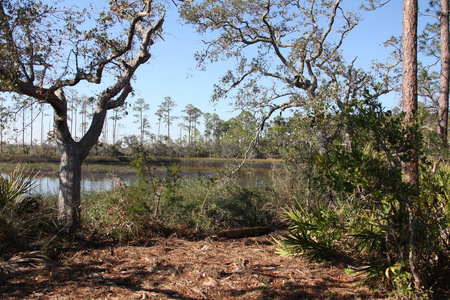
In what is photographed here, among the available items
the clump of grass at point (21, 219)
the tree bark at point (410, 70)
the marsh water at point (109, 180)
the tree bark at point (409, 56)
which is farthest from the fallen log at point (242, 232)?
the tree bark at point (409, 56)

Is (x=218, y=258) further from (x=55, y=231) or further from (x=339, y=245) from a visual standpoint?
(x=55, y=231)

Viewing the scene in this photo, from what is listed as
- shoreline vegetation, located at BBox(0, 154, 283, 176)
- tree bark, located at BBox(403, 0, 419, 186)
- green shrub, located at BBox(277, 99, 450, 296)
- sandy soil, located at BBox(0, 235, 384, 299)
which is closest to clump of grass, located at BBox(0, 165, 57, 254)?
sandy soil, located at BBox(0, 235, 384, 299)

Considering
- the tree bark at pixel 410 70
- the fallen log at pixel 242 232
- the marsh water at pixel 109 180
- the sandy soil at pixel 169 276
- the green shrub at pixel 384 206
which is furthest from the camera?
the marsh water at pixel 109 180

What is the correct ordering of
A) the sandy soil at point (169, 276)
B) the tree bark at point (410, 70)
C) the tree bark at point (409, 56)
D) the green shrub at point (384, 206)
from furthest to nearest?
the tree bark at point (409, 56) < the tree bark at point (410, 70) < the sandy soil at point (169, 276) < the green shrub at point (384, 206)

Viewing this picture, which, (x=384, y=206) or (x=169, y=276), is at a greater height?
(x=384, y=206)

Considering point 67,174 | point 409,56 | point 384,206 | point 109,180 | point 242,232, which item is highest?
point 409,56

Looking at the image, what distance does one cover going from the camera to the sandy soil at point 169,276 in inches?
178

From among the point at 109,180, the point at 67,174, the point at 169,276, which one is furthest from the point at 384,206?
the point at 67,174

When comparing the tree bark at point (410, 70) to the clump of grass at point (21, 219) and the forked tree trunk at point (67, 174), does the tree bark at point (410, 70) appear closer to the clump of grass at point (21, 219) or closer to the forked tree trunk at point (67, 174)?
the forked tree trunk at point (67, 174)

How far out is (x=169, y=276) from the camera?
5117 mm

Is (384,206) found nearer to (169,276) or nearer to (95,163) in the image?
(169,276)

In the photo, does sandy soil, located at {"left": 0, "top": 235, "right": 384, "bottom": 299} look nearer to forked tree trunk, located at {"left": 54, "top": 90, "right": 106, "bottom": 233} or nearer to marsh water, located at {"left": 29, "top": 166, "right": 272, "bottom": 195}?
forked tree trunk, located at {"left": 54, "top": 90, "right": 106, "bottom": 233}

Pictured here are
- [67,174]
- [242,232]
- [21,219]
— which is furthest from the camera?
[242,232]

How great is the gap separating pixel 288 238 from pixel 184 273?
1658mm
